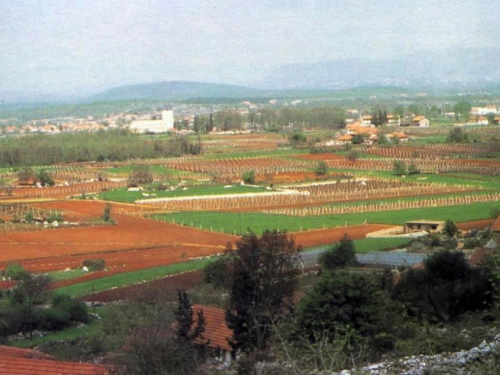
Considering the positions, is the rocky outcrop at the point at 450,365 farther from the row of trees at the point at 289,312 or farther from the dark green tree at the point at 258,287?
the dark green tree at the point at 258,287

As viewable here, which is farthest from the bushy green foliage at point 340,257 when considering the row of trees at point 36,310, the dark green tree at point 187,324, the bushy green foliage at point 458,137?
the bushy green foliage at point 458,137

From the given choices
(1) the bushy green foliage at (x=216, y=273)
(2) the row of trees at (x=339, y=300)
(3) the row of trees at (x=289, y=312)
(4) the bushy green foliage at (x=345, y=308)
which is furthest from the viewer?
(1) the bushy green foliage at (x=216, y=273)

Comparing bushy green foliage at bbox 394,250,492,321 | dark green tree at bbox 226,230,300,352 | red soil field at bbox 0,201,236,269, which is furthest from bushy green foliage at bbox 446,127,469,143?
dark green tree at bbox 226,230,300,352

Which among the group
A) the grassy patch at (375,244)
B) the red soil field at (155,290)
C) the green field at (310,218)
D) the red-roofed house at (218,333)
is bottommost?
the green field at (310,218)

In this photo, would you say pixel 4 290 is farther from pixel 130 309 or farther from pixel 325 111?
pixel 325 111

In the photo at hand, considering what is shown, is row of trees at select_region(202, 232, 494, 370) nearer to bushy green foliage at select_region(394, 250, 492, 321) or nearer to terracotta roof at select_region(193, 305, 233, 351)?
bushy green foliage at select_region(394, 250, 492, 321)

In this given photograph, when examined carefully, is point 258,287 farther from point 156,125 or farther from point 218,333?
point 156,125

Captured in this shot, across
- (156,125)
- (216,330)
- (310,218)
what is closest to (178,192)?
(310,218)

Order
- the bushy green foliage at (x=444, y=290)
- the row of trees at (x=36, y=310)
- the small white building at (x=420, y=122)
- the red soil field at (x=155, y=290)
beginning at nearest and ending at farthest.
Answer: the bushy green foliage at (x=444, y=290)
the row of trees at (x=36, y=310)
the red soil field at (x=155, y=290)
the small white building at (x=420, y=122)
